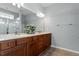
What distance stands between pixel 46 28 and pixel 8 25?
128 cm

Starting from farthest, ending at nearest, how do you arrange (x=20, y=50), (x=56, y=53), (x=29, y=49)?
(x=56, y=53), (x=29, y=49), (x=20, y=50)

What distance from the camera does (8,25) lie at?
1.91 m

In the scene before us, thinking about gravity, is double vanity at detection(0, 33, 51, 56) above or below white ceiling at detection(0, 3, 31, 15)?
below

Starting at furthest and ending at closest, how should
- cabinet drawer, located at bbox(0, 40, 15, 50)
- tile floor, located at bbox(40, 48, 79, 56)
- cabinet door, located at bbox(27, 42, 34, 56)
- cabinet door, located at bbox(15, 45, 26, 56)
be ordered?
1. tile floor, located at bbox(40, 48, 79, 56)
2. cabinet door, located at bbox(27, 42, 34, 56)
3. cabinet door, located at bbox(15, 45, 26, 56)
4. cabinet drawer, located at bbox(0, 40, 15, 50)

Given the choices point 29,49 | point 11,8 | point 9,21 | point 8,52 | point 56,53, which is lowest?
point 56,53

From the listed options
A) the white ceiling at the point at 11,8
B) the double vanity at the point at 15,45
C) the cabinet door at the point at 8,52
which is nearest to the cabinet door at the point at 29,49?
the double vanity at the point at 15,45

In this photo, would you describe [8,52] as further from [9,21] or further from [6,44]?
[9,21]

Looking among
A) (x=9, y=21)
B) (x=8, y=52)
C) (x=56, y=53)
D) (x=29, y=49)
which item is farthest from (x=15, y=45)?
(x=56, y=53)

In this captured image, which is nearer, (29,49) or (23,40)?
(23,40)

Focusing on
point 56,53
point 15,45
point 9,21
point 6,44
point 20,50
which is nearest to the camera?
point 6,44

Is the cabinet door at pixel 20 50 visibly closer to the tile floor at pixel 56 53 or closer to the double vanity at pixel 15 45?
the double vanity at pixel 15 45

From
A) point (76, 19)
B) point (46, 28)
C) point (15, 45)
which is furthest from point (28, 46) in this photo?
point (76, 19)

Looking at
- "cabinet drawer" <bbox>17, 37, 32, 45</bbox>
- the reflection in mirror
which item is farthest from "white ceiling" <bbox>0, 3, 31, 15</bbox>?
"cabinet drawer" <bbox>17, 37, 32, 45</bbox>

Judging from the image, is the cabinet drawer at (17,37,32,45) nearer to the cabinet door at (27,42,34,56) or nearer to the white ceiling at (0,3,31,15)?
the cabinet door at (27,42,34,56)
